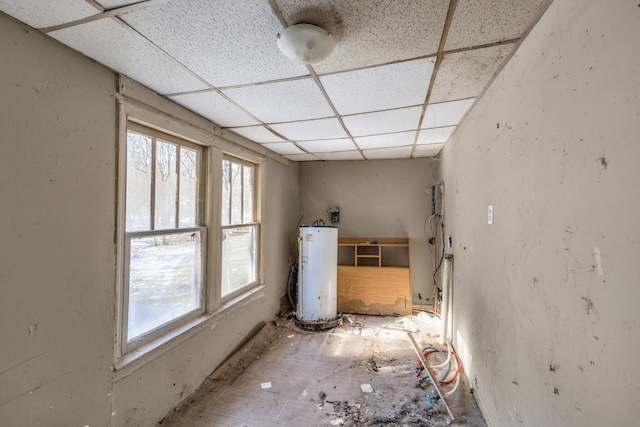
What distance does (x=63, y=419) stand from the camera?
133 centimetres

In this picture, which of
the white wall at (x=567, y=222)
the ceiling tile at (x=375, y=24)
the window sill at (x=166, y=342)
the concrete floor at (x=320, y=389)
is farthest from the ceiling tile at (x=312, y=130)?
the concrete floor at (x=320, y=389)

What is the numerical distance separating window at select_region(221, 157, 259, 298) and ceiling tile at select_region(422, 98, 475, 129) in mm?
1971

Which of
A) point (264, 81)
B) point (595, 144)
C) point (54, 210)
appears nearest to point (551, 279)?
point (595, 144)

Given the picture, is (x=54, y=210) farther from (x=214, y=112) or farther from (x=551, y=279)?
(x=551, y=279)

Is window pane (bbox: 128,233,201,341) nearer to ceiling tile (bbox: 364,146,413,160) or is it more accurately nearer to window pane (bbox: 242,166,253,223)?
window pane (bbox: 242,166,253,223)

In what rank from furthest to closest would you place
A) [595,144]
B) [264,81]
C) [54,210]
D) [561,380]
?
1. [264,81]
2. [54,210]
3. [561,380]
4. [595,144]

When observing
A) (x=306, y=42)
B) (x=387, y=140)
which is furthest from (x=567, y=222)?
(x=387, y=140)

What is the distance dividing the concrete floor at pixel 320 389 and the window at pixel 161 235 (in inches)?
28.1

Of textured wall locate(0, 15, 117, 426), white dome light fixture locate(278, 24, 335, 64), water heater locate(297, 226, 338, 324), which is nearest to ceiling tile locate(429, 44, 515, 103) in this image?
white dome light fixture locate(278, 24, 335, 64)

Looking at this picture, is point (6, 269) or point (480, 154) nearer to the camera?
point (6, 269)

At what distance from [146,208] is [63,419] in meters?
1.19

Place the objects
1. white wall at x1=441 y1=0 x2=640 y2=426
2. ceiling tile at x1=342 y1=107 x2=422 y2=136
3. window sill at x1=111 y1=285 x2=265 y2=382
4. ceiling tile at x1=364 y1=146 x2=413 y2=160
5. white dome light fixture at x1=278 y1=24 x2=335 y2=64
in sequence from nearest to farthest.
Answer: white wall at x1=441 y1=0 x2=640 y2=426 < white dome light fixture at x1=278 y1=24 x2=335 y2=64 < window sill at x1=111 y1=285 x2=265 y2=382 < ceiling tile at x1=342 y1=107 x2=422 y2=136 < ceiling tile at x1=364 y1=146 x2=413 y2=160

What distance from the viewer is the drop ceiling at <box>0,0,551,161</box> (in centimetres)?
106

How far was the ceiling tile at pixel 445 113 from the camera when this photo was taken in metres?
2.05
